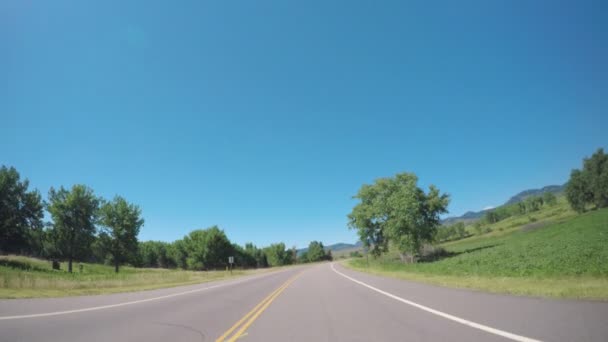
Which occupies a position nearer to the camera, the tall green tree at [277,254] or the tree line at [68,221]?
the tree line at [68,221]

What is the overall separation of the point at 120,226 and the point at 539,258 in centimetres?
5632

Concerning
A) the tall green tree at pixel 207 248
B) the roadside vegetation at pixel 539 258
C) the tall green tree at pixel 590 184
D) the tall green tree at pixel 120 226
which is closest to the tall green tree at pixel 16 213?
the tall green tree at pixel 120 226

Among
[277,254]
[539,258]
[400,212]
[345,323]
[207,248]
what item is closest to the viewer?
[345,323]

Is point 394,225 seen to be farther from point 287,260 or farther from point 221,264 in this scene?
point 287,260

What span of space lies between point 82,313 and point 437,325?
994 centimetres

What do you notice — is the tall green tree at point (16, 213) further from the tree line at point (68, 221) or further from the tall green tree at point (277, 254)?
the tall green tree at point (277, 254)

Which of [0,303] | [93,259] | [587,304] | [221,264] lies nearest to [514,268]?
[587,304]

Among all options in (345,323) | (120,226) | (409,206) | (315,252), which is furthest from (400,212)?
(315,252)

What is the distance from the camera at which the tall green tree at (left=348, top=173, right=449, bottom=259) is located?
32594 millimetres

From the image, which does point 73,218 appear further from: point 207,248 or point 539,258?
point 539,258

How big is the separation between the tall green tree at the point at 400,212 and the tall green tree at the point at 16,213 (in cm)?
5325

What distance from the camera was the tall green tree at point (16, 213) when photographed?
38.3 m

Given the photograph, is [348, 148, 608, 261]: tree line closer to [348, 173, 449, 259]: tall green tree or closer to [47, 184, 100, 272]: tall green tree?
[348, 173, 449, 259]: tall green tree

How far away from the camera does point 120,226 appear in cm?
4606
